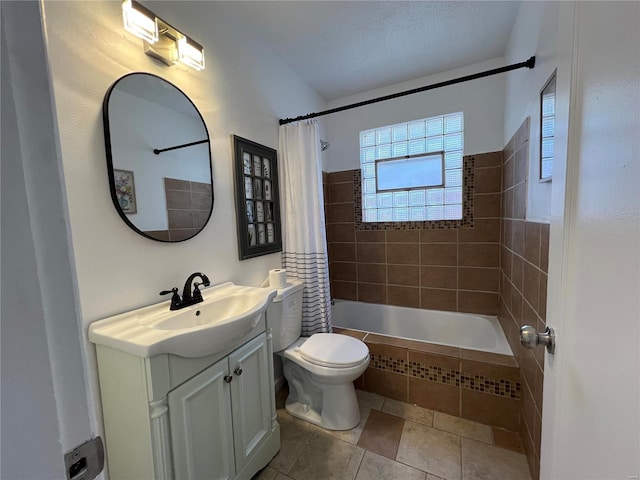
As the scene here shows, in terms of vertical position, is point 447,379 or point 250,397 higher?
point 250,397

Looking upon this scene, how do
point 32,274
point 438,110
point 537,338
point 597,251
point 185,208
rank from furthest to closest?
point 438,110, point 185,208, point 537,338, point 597,251, point 32,274

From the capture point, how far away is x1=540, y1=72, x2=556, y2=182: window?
1184 mm

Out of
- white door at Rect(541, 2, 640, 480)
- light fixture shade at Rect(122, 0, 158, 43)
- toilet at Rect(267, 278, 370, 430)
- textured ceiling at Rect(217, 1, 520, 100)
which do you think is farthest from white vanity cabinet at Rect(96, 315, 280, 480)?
textured ceiling at Rect(217, 1, 520, 100)

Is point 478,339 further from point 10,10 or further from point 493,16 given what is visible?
point 10,10

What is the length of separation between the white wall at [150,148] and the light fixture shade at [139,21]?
255 millimetres

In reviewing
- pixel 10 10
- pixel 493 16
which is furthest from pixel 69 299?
pixel 493 16

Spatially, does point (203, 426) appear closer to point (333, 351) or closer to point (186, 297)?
point (186, 297)

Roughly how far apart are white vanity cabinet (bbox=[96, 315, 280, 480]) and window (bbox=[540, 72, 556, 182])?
1.62 metres

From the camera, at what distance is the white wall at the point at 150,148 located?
111 centimetres

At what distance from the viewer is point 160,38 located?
4.02 ft

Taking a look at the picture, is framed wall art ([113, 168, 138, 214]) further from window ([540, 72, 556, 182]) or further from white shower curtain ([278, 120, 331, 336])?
window ([540, 72, 556, 182])

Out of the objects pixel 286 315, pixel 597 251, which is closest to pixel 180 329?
pixel 286 315

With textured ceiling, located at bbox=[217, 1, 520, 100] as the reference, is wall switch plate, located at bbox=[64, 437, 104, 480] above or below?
below

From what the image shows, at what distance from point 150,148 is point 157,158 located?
5 cm
